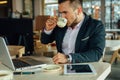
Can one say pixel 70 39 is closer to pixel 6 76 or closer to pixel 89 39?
pixel 89 39

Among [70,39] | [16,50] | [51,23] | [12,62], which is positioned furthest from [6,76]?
[16,50]

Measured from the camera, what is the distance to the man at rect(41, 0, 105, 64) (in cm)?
209

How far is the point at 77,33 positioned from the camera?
2254mm

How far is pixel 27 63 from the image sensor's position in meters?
1.74

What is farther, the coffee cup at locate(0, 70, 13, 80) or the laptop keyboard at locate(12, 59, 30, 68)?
the laptop keyboard at locate(12, 59, 30, 68)

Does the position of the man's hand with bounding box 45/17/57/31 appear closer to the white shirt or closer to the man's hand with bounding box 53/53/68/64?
the white shirt

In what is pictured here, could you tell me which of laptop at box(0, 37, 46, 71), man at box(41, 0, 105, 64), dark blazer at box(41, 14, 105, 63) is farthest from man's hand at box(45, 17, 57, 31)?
laptop at box(0, 37, 46, 71)

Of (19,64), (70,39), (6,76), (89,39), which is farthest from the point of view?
(70,39)

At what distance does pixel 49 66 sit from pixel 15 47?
4.85 feet

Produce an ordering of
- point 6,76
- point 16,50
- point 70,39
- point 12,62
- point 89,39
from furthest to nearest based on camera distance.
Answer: point 16,50, point 70,39, point 89,39, point 12,62, point 6,76

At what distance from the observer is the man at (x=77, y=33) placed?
2.09m

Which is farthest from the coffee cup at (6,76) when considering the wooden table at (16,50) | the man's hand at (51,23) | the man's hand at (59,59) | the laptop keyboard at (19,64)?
the wooden table at (16,50)

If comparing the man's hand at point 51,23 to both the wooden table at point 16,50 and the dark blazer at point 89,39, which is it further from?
the wooden table at point 16,50

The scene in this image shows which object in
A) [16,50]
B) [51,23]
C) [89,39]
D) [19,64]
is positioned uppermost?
[51,23]
